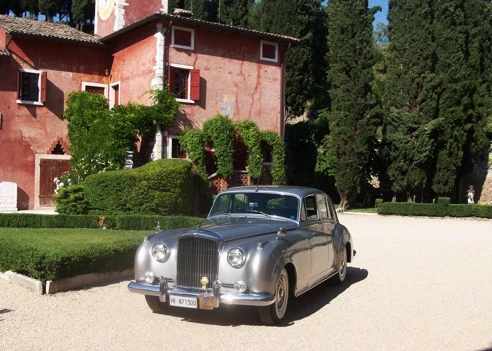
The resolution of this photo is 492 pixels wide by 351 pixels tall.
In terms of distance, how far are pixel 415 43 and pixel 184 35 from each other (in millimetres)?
15360

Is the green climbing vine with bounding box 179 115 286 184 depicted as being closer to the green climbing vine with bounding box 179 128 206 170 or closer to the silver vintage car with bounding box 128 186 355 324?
the green climbing vine with bounding box 179 128 206 170

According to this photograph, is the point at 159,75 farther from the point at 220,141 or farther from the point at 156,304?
the point at 156,304

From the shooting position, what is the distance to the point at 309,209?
318 inches

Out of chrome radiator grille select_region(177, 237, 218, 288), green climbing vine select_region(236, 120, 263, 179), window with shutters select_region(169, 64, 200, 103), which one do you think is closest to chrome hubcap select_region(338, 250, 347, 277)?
chrome radiator grille select_region(177, 237, 218, 288)

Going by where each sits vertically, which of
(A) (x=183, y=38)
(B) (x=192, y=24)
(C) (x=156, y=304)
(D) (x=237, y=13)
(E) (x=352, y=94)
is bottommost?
(C) (x=156, y=304)

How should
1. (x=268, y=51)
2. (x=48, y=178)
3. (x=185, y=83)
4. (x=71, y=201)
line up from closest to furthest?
(x=71, y=201)
(x=185, y=83)
(x=48, y=178)
(x=268, y=51)

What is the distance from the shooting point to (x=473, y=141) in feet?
111

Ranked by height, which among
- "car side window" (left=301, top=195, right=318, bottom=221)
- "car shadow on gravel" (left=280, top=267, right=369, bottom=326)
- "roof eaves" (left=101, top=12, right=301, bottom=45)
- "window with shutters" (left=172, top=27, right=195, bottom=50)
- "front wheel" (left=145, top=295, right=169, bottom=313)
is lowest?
"car shadow on gravel" (left=280, top=267, right=369, bottom=326)

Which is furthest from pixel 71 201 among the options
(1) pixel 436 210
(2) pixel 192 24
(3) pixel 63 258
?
(1) pixel 436 210

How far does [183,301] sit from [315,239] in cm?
239

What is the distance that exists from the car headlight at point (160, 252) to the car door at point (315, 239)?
2066 millimetres

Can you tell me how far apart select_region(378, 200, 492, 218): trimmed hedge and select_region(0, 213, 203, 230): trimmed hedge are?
15635 mm

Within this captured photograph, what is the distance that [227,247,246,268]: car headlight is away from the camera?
6.13 metres

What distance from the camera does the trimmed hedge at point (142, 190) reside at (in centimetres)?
1842
